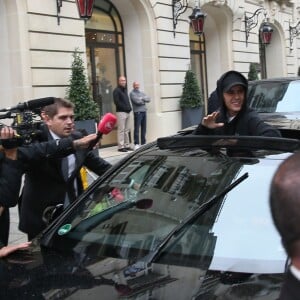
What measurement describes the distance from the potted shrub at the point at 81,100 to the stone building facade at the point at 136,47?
41cm

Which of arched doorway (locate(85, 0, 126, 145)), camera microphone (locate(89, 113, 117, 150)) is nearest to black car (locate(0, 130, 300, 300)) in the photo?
camera microphone (locate(89, 113, 117, 150))

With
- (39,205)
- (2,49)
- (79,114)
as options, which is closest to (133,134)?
(79,114)

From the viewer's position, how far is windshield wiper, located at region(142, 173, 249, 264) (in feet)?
8.39

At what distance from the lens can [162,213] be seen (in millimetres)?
2920

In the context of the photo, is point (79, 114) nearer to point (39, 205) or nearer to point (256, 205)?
point (39, 205)

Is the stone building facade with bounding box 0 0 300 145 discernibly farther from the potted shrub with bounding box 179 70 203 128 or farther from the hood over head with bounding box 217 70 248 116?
the hood over head with bounding box 217 70 248 116

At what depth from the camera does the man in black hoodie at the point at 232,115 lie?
3.88m

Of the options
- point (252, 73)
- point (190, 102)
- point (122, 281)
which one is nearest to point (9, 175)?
point (122, 281)

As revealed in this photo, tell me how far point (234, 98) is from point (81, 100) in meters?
8.42

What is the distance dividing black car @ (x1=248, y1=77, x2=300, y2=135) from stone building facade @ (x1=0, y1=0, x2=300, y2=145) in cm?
608

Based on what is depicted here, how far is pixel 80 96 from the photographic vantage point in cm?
1220

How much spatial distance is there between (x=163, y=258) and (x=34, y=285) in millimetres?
583

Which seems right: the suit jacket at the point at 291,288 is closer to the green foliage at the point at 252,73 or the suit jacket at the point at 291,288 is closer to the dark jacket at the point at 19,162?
the dark jacket at the point at 19,162

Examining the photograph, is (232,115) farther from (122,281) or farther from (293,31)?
(293,31)
